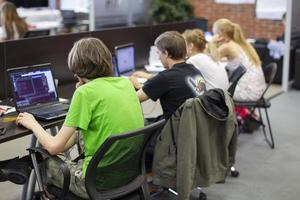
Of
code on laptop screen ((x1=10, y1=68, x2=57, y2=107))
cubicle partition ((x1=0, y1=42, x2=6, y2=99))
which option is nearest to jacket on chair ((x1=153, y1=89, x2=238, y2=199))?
code on laptop screen ((x1=10, y1=68, x2=57, y2=107))

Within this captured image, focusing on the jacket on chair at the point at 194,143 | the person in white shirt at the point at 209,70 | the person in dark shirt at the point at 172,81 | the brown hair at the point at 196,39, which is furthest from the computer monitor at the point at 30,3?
the jacket on chair at the point at 194,143

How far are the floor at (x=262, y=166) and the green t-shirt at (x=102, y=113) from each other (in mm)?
1235

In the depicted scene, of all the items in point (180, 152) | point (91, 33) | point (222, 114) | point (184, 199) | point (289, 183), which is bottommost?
point (289, 183)

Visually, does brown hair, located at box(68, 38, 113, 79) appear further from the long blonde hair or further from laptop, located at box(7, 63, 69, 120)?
the long blonde hair

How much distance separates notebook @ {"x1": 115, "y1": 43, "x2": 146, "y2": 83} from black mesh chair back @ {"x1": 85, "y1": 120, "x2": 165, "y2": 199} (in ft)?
5.99

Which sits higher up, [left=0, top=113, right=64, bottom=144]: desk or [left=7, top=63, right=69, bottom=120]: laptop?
[left=7, top=63, right=69, bottom=120]: laptop

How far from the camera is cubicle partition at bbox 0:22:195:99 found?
3.42 metres

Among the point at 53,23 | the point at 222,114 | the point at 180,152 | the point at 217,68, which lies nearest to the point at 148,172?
the point at 180,152

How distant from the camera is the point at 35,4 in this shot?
7.48 m

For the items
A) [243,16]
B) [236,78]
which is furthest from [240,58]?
[243,16]

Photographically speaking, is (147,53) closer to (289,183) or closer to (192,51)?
(192,51)

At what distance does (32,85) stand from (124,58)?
1.44 metres

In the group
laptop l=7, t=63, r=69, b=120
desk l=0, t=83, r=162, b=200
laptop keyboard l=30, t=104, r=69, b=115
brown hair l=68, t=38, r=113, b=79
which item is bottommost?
desk l=0, t=83, r=162, b=200

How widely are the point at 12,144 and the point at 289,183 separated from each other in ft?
7.36
